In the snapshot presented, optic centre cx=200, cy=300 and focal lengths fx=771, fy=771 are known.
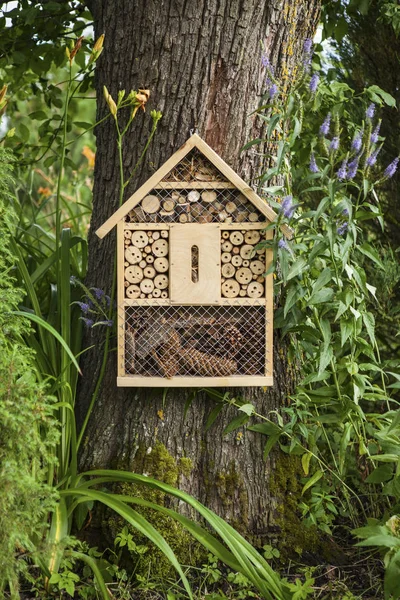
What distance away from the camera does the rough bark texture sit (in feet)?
8.71

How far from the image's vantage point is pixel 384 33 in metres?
3.43

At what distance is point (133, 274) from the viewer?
8.24 feet

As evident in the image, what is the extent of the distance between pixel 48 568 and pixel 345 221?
144 cm

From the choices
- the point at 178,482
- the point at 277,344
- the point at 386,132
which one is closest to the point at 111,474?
the point at 178,482

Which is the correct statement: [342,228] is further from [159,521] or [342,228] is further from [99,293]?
[159,521]

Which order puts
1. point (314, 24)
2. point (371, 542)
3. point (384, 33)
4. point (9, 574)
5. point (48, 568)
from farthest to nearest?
point (384, 33) < point (314, 24) < point (48, 568) < point (371, 542) < point (9, 574)

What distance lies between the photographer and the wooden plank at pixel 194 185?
2494 mm

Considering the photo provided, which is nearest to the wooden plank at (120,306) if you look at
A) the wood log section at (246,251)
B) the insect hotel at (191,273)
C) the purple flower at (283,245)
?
the insect hotel at (191,273)

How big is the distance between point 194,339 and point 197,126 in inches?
29.0

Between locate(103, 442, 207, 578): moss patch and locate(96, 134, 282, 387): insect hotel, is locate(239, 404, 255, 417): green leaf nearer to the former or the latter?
locate(96, 134, 282, 387): insect hotel

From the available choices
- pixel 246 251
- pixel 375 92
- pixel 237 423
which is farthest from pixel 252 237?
pixel 375 92

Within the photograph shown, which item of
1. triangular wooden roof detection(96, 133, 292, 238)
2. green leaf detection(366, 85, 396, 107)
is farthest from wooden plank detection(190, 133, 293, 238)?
green leaf detection(366, 85, 396, 107)

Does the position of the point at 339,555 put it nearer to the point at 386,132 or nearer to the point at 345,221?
the point at 345,221

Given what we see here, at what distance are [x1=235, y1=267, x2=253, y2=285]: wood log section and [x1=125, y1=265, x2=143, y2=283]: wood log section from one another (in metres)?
0.32
